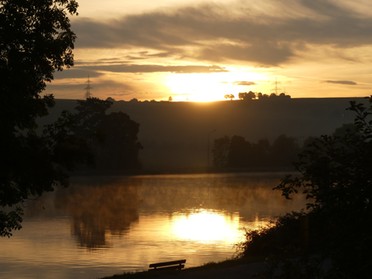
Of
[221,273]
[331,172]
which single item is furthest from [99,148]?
[331,172]

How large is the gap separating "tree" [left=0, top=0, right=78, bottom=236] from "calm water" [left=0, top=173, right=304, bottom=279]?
12.9m

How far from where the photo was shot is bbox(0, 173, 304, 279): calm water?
34469mm

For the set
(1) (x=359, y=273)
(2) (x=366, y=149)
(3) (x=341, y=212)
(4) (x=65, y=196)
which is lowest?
(4) (x=65, y=196)

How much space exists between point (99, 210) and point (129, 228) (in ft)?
53.1

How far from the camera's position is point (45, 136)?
19172 millimetres

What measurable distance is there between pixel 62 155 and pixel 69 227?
3323cm

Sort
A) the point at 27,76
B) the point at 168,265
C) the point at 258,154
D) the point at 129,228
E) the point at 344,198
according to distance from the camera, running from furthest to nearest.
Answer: the point at 258,154 < the point at 129,228 < the point at 168,265 < the point at 27,76 < the point at 344,198

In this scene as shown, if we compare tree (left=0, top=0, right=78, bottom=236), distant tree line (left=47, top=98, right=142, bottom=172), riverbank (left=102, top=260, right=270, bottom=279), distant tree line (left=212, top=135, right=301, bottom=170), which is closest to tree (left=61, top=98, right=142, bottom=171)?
distant tree line (left=47, top=98, right=142, bottom=172)

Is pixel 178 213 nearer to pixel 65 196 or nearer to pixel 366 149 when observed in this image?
pixel 65 196

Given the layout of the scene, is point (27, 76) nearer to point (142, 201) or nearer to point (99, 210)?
point (99, 210)

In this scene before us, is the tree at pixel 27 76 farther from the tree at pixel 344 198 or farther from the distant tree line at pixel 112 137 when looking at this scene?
the distant tree line at pixel 112 137

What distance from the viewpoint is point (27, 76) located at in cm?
1770

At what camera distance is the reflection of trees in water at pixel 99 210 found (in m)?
47.0

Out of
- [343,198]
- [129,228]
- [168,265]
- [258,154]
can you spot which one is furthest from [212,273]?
[258,154]
